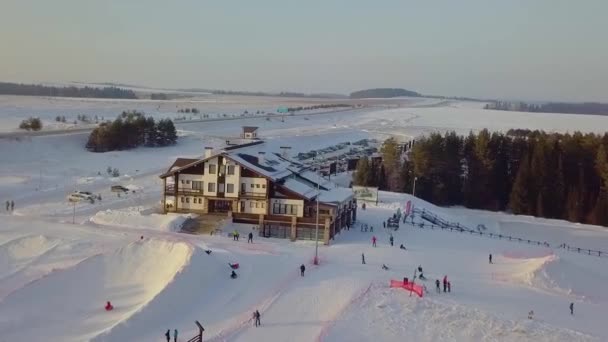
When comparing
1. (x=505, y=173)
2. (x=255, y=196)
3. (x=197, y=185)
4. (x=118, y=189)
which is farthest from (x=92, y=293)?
(x=505, y=173)

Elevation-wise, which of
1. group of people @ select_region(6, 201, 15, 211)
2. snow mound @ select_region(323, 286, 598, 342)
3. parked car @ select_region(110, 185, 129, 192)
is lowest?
group of people @ select_region(6, 201, 15, 211)

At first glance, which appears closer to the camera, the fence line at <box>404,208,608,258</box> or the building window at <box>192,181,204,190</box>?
the building window at <box>192,181,204,190</box>

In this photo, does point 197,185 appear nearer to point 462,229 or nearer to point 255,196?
point 255,196

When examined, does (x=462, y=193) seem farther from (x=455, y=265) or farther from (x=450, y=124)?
(x=450, y=124)

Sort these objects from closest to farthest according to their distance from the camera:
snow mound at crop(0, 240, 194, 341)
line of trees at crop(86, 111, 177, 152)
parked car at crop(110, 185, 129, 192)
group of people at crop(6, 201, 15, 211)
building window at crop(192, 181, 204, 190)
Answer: snow mound at crop(0, 240, 194, 341), building window at crop(192, 181, 204, 190), group of people at crop(6, 201, 15, 211), parked car at crop(110, 185, 129, 192), line of trees at crop(86, 111, 177, 152)

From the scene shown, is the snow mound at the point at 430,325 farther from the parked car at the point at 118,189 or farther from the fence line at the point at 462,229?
the parked car at the point at 118,189

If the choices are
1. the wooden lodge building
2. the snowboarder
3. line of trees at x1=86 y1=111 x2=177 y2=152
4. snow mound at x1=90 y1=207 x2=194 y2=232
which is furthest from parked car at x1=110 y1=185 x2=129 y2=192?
the snowboarder

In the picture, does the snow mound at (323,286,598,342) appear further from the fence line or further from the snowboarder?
the fence line
